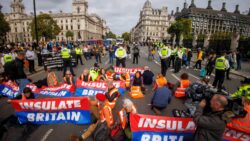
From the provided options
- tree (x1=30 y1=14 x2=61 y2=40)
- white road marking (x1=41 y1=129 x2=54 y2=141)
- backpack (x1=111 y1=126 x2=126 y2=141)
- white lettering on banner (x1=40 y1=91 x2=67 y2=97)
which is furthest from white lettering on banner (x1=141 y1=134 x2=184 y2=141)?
tree (x1=30 y1=14 x2=61 y2=40)

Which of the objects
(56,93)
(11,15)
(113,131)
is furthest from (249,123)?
(11,15)

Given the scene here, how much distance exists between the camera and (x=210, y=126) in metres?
2.43

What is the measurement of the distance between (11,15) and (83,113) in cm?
13003

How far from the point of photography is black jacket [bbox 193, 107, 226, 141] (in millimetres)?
2412

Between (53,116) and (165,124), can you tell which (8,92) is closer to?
(53,116)

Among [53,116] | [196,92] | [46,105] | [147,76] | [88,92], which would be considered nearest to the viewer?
[46,105]

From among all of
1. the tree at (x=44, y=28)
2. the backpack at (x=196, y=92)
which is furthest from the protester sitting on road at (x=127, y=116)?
the tree at (x=44, y=28)

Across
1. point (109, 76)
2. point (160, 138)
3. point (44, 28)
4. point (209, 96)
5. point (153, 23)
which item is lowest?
point (160, 138)

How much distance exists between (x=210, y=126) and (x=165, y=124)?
120 cm

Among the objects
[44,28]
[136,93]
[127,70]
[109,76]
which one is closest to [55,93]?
[109,76]

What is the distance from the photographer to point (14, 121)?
4.36 m

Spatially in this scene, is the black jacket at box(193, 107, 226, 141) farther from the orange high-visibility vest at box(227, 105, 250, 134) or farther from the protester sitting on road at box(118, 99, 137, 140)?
the protester sitting on road at box(118, 99, 137, 140)

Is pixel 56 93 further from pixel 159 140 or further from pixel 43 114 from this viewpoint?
pixel 159 140

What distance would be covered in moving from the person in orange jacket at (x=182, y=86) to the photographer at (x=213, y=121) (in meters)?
4.07
